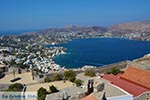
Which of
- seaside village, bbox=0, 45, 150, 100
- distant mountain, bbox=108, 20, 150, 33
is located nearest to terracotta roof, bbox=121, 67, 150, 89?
seaside village, bbox=0, 45, 150, 100

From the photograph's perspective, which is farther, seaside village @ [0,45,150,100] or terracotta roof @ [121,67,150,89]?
terracotta roof @ [121,67,150,89]

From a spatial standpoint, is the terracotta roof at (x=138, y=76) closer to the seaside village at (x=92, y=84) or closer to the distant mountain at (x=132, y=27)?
the seaside village at (x=92, y=84)

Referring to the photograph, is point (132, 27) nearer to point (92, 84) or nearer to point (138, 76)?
point (138, 76)

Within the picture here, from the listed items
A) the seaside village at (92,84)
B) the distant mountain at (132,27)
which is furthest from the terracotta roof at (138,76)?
the distant mountain at (132,27)

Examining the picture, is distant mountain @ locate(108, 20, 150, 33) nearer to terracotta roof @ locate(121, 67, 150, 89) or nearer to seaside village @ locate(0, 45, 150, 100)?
seaside village @ locate(0, 45, 150, 100)

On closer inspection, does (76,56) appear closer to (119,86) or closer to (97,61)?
(97,61)

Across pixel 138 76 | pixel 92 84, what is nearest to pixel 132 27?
pixel 138 76

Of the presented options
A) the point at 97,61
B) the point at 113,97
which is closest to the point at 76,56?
the point at 97,61

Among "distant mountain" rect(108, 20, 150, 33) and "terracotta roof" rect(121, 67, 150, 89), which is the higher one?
"terracotta roof" rect(121, 67, 150, 89)

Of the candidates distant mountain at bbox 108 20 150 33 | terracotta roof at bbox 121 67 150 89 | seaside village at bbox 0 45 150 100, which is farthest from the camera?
distant mountain at bbox 108 20 150 33
